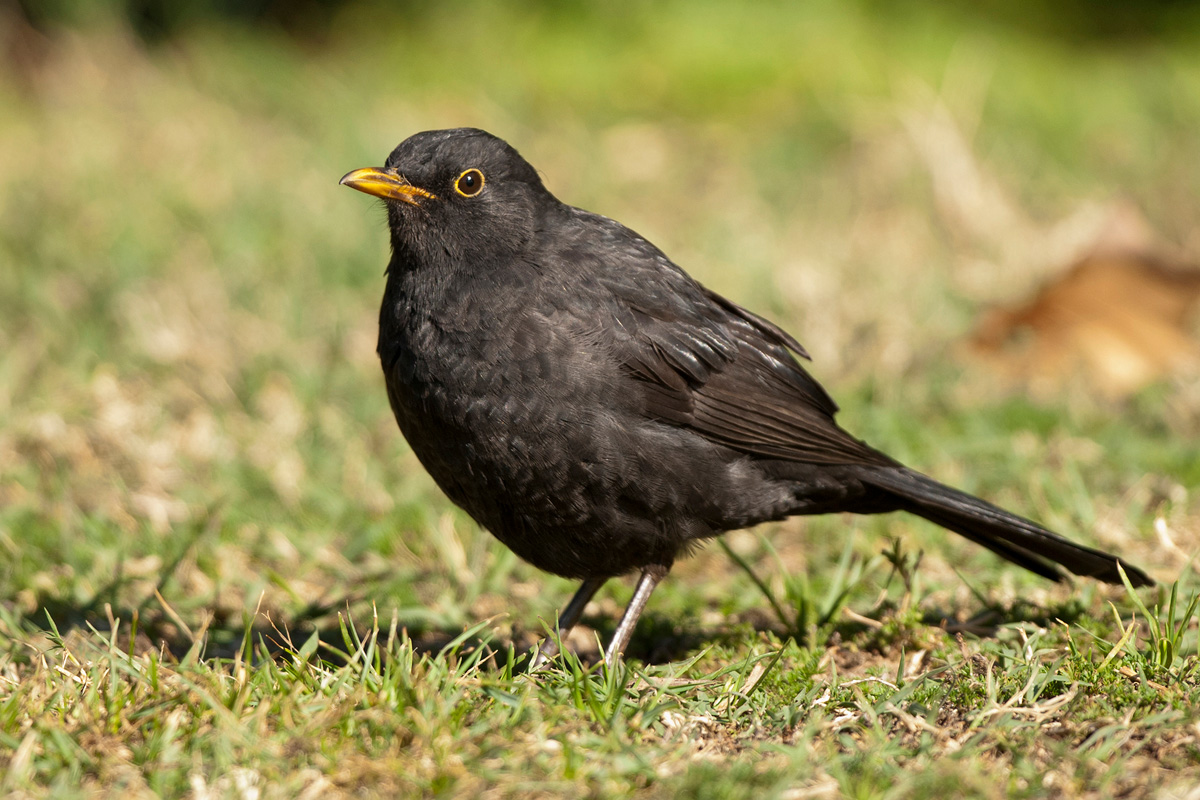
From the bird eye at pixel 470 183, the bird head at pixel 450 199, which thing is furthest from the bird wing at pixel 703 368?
the bird eye at pixel 470 183

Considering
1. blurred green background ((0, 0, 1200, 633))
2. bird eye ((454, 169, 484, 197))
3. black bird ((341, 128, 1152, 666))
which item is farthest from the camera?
blurred green background ((0, 0, 1200, 633))

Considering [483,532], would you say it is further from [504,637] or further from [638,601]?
[638,601]

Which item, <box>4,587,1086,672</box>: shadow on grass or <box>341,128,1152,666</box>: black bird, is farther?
<box>4,587,1086,672</box>: shadow on grass

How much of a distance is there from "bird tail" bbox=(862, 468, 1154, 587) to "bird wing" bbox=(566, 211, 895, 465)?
120 millimetres

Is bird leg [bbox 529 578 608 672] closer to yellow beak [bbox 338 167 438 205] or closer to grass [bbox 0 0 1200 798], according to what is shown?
grass [bbox 0 0 1200 798]

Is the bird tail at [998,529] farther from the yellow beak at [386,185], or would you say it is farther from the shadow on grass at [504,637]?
the yellow beak at [386,185]

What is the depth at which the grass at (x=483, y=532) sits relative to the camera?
317cm

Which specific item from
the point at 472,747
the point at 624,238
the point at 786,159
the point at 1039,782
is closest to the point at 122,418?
the point at 624,238

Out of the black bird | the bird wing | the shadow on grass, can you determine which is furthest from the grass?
the bird wing

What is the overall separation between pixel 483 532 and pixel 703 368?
1.47 meters

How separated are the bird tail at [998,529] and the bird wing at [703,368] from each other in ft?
0.39

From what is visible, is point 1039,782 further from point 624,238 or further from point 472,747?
point 624,238

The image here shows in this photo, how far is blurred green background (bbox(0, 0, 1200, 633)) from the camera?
16.8 feet

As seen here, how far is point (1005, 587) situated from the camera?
4.55 metres
